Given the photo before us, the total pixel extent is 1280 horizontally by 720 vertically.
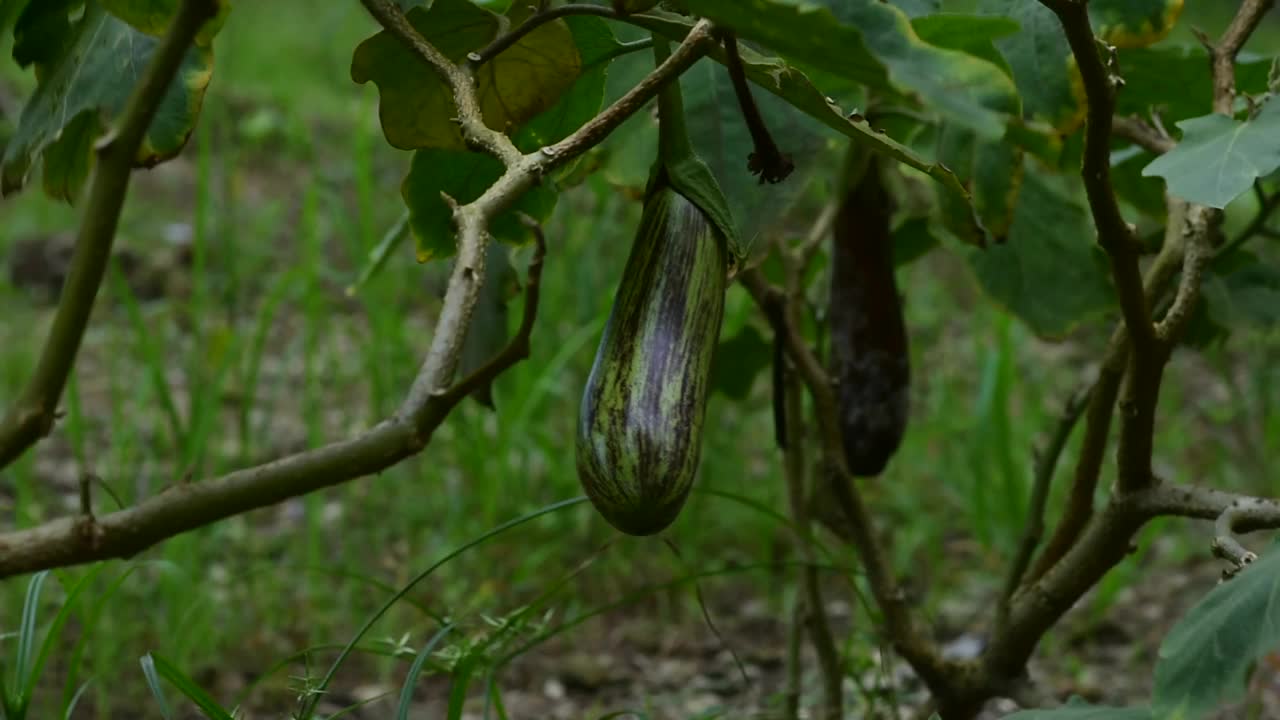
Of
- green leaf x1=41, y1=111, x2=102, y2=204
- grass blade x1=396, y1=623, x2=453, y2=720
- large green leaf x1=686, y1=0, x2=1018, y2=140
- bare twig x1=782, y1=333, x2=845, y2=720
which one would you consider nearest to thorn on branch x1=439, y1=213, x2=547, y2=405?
large green leaf x1=686, y1=0, x2=1018, y2=140

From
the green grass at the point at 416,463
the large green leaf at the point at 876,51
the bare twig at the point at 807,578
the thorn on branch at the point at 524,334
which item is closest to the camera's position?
the large green leaf at the point at 876,51

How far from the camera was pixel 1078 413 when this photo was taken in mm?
1209

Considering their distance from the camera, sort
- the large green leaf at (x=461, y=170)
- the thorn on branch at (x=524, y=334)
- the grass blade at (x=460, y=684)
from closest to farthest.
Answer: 1. the thorn on branch at (x=524, y=334)
2. the large green leaf at (x=461, y=170)
3. the grass blade at (x=460, y=684)

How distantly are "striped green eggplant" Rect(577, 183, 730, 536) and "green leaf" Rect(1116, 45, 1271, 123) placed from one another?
0.47m

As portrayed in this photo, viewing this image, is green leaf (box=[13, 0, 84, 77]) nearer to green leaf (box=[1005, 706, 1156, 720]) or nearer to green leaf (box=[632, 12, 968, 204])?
green leaf (box=[632, 12, 968, 204])

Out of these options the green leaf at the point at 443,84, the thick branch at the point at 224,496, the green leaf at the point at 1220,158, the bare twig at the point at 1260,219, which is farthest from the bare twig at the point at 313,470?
the bare twig at the point at 1260,219

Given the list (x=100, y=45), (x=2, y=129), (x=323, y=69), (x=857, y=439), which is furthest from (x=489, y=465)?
(x=323, y=69)

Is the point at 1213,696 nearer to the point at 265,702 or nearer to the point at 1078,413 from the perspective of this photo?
the point at 1078,413

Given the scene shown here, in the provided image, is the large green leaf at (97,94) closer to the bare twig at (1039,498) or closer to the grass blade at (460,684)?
the grass blade at (460,684)

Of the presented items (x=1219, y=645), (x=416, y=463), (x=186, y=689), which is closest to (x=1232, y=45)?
(x=1219, y=645)

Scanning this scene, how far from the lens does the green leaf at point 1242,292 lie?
3.91 feet

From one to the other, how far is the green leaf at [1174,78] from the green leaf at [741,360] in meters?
0.42

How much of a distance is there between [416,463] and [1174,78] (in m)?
1.42

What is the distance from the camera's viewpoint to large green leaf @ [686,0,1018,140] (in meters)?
0.52
